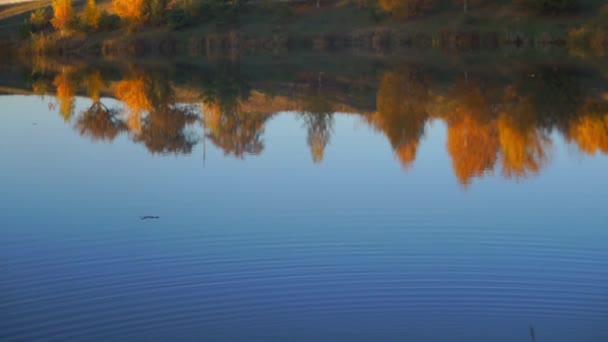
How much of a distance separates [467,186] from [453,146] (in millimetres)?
3903

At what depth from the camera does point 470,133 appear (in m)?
20.7

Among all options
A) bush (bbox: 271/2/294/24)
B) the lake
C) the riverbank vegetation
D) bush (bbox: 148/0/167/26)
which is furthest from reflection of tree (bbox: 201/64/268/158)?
bush (bbox: 148/0/167/26)

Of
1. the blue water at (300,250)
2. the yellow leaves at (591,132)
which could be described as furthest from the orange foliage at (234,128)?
the yellow leaves at (591,132)

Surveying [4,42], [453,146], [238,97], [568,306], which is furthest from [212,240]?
[4,42]

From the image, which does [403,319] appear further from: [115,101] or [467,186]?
[115,101]

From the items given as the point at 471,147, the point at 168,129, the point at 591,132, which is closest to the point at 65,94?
the point at 168,129

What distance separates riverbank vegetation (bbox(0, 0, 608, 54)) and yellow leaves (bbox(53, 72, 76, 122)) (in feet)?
60.4

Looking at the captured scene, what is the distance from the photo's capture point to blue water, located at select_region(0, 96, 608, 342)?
28.7ft

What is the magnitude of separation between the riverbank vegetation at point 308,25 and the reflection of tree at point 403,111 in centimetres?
1978

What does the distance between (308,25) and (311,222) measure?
4956 centimetres

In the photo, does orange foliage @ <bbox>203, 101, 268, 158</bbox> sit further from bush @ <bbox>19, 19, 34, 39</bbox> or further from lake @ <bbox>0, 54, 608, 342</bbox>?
bush @ <bbox>19, 19, 34, 39</bbox>

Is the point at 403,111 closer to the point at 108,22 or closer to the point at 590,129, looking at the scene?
the point at 590,129

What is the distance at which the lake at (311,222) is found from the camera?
891 cm

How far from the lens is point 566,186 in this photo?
48.6 feet
